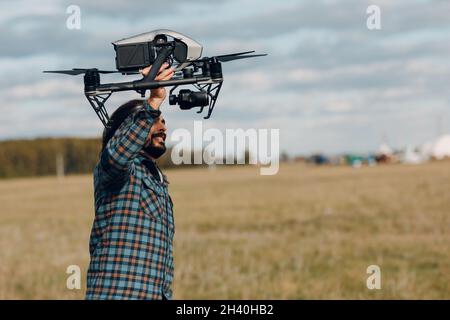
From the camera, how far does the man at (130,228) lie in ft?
14.3

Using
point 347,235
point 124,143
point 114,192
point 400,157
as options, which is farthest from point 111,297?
point 400,157

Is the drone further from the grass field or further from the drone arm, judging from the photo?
the grass field

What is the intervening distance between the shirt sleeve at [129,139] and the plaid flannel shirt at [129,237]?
0.04 metres

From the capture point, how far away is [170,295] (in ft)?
14.9

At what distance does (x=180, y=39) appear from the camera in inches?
133

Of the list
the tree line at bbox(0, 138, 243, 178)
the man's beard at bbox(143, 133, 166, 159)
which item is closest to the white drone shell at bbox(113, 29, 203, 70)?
the man's beard at bbox(143, 133, 166, 159)

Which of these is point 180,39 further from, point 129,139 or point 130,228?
point 130,228

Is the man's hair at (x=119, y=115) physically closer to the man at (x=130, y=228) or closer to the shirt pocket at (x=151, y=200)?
the man at (x=130, y=228)

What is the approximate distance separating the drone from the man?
2.74 feet

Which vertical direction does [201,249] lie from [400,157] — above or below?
below

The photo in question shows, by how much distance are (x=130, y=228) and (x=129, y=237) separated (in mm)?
50
